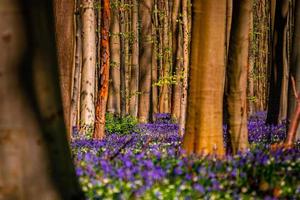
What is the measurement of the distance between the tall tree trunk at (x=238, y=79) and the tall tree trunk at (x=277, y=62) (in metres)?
8.04

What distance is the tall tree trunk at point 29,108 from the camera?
169 inches

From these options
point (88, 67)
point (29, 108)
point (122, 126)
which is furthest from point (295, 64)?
point (29, 108)

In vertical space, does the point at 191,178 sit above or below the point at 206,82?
below

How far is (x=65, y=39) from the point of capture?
35.4ft

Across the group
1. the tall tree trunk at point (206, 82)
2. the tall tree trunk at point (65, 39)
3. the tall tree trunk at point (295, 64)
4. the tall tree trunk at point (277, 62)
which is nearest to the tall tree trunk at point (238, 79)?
the tall tree trunk at point (206, 82)

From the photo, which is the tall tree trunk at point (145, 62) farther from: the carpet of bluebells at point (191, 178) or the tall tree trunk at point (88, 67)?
the carpet of bluebells at point (191, 178)

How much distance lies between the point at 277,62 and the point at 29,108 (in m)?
14.6

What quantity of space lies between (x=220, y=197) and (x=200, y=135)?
2.47 meters

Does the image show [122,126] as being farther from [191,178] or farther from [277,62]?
[191,178]

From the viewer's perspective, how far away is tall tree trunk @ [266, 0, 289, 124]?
17547 mm

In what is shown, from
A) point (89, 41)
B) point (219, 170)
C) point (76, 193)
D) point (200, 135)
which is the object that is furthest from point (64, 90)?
point (89, 41)

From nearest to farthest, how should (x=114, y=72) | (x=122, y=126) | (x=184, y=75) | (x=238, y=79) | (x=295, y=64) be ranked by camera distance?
1. (x=238, y=79)
2. (x=295, y=64)
3. (x=184, y=75)
4. (x=122, y=126)
5. (x=114, y=72)

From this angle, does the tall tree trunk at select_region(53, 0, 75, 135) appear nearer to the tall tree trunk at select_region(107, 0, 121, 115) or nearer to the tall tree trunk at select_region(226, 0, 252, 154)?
the tall tree trunk at select_region(226, 0, 252, 154)

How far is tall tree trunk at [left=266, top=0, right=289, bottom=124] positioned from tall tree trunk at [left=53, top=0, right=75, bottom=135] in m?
8.51
